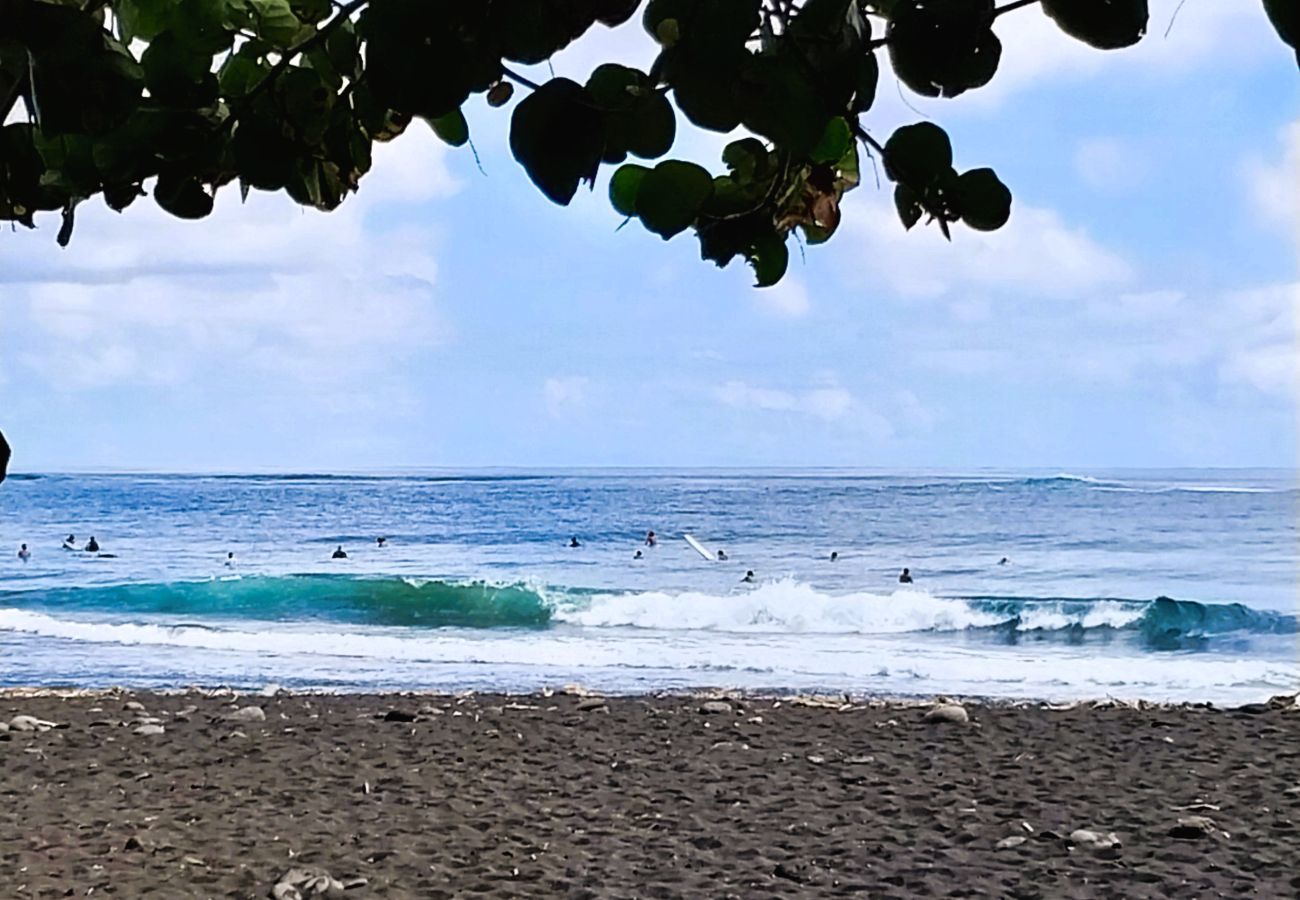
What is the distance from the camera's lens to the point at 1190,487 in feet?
79.9

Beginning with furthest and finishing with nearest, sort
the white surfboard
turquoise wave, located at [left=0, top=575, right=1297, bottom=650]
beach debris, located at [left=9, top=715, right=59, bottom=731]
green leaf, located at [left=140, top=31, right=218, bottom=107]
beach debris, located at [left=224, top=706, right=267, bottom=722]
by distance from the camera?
the white surfboard → turquoise wave, located at [left=0, top=575, right=1297, bottom=650] → beach debris, located at [left=224, top=706, right=267, bottom=722] → beach debris, located at [left=9, top=715, right=59, bottom=731] → green leaf, located at [left=140, top=31, right=218, bottom=107]

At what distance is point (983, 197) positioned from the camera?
51 cm

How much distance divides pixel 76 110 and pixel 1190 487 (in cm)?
2573

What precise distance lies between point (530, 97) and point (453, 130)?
9.6 inches

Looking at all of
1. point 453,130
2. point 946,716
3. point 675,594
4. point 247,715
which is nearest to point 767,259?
point 453,130

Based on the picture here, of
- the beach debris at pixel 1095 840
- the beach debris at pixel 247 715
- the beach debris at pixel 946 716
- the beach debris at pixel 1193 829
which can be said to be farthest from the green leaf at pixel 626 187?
the beach debris at pixel 247 715

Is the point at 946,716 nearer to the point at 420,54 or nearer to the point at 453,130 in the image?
the point at 453,130

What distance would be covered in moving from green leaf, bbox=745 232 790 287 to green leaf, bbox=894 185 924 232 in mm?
95

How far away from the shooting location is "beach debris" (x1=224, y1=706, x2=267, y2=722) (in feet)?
14.5

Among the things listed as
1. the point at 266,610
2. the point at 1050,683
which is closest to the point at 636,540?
the point at 266,610

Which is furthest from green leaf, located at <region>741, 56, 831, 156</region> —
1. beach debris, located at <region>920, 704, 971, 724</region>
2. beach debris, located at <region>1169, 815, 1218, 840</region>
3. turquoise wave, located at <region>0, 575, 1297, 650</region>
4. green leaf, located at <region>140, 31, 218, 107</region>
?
turquoise wave, located at <region>0, 575, 1297, 650</region>

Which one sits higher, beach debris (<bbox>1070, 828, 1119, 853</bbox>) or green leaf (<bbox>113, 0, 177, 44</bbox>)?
green leaf (<bbox>113, 0, 177, 44</bbox>)

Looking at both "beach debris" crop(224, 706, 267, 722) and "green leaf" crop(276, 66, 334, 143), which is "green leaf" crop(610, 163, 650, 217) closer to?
"green leaf" crop(276, 66, 334, 143)

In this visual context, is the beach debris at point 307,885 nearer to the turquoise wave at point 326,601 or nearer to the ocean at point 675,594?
the ocean at point 675,594
